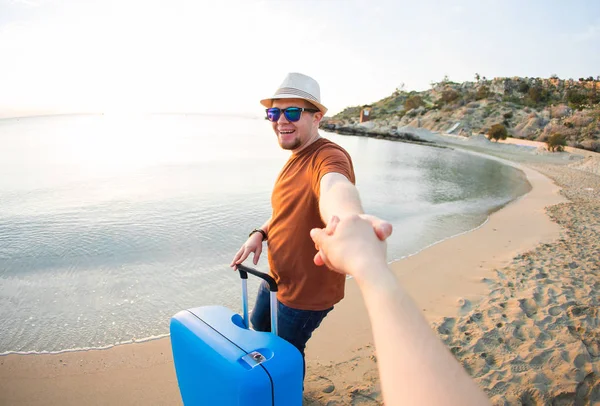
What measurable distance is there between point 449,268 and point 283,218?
428cm

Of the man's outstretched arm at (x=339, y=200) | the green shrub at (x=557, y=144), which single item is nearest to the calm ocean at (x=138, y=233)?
the man's outstretched arm at (x=339, y=200)

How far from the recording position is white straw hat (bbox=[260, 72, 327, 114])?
6.26ft

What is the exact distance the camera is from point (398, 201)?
456 inches

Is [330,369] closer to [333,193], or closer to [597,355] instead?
[597,355]

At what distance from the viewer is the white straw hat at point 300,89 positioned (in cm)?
191

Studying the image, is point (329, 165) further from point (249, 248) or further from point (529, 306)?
point (529, 306)

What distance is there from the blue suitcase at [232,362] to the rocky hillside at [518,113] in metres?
34.1

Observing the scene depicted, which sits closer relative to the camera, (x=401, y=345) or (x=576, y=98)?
(x=401, y=345)

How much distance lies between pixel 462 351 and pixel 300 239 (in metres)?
2.11

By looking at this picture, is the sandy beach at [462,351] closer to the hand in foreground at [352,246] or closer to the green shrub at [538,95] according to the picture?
the hand in foreground at [352,246]

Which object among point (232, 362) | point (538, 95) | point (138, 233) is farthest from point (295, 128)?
point (538, 95)

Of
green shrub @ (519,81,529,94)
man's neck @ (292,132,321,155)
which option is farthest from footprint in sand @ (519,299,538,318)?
green shrub @ (519,81,529,94)

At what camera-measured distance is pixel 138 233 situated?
741 centimetres

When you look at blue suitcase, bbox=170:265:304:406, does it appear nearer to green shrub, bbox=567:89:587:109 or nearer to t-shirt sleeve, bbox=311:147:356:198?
t-shirt sleeve, bbox=311:147:356:198
